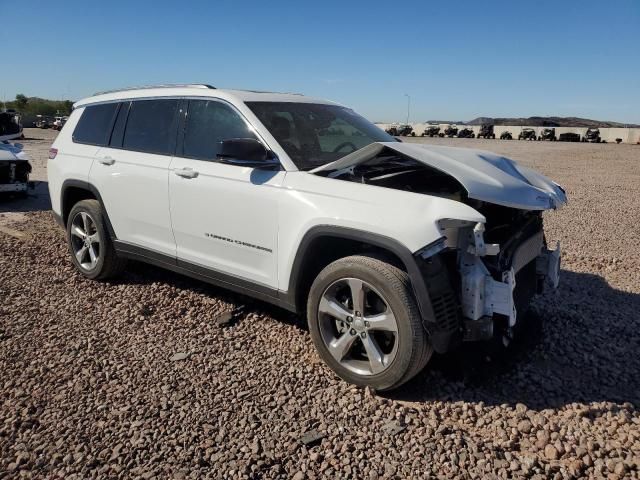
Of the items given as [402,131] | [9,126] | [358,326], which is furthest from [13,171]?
[402,131]

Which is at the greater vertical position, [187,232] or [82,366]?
[187,232]

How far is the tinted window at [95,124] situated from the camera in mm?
4859

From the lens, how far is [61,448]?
2592 millimetres

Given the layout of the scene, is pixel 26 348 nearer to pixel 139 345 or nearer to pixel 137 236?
pixel 139 345

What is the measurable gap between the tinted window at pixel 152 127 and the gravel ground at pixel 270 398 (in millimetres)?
1345

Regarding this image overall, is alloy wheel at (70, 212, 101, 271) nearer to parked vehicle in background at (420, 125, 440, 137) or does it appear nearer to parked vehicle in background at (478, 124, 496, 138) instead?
parked vehicle in background at (420, 125, 440, 137)

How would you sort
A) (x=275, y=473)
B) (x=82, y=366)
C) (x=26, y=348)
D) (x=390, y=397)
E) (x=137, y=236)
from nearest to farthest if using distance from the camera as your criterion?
(x=275, y=473) → (x=390, y=397) → (x=82, y=366) → (x=26, y=348) → (x=137, y=236)

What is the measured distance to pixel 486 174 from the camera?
10.3 feet

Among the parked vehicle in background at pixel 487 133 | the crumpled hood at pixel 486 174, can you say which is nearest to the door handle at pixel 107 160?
the crumpled hood at pixel 486 174

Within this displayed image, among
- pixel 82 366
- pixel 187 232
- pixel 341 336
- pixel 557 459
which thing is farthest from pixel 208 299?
pixel 557 459

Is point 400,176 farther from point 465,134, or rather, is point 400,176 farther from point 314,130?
point 465,134

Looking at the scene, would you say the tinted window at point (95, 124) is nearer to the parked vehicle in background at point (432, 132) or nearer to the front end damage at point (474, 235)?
the front end damage at point (474, 235)

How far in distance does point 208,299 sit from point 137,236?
2.74 ft

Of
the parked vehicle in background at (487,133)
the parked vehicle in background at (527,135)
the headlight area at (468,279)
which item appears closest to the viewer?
the headlight area at (468,279)
